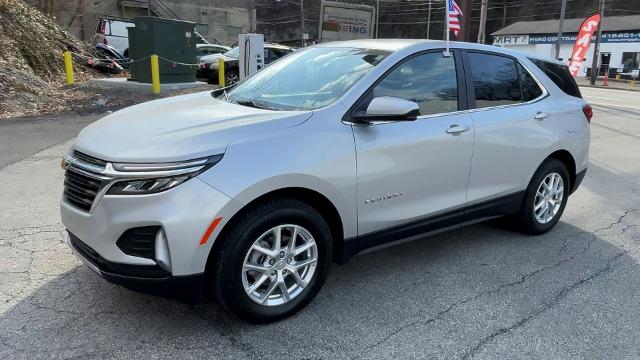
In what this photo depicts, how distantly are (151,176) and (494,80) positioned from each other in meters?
2.98

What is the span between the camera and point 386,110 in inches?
130

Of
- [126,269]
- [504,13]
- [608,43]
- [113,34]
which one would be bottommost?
[126,269]

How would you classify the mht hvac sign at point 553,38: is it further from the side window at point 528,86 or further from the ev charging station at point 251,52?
the side window at point 528,86

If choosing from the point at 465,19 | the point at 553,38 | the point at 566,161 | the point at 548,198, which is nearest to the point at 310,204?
the point at 548,198

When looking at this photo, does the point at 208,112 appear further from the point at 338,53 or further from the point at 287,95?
the point at 338,53

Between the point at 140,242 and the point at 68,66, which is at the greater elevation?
the point at 68,66

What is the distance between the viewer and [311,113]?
10.7 ft

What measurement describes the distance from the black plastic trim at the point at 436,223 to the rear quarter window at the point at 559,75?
3.91 feet

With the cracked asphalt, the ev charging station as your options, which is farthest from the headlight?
the ev charging station

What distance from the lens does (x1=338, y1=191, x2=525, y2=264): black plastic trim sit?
11.5ft

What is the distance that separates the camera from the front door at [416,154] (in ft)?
11.2

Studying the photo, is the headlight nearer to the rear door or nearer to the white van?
the rear door

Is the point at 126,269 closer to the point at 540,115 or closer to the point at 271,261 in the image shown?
the point at 271,261

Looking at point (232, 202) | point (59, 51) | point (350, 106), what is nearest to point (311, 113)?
point (350, 106)
